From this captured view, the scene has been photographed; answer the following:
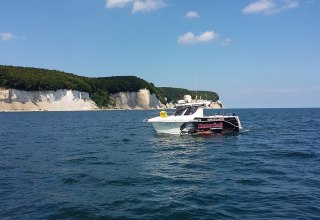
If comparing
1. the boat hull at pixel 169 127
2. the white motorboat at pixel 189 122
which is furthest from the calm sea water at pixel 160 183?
the boat hull at pixel 169 127

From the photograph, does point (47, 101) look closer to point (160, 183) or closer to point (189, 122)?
point (189, 122)

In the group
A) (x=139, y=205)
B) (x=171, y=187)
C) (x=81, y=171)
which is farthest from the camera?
(x=81, y=171)

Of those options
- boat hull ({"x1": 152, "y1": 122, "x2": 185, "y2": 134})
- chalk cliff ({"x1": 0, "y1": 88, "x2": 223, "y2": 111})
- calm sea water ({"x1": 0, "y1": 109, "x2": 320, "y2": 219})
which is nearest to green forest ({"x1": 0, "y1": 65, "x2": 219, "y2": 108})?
chalk cliff ({"x1": 0, "y1": 88, "x2": 223, "y2": 111})

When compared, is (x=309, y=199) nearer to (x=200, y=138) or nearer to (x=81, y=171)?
(x=81, y=171)

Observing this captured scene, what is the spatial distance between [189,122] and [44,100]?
406 feet

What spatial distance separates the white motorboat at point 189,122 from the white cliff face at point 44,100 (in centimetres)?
11207

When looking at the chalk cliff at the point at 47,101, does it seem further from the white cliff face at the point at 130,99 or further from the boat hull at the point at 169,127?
the boat hull at the point at 169,127

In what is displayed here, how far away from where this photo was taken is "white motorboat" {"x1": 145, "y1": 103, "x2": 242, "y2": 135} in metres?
37.8

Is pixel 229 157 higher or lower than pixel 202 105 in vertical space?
lower

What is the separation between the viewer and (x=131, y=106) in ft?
653

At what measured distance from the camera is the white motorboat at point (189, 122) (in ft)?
124

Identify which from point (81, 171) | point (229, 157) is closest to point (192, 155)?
point (229, 157)

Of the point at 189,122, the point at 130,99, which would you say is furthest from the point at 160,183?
the point at 130,99

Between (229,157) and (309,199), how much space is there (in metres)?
10.4
